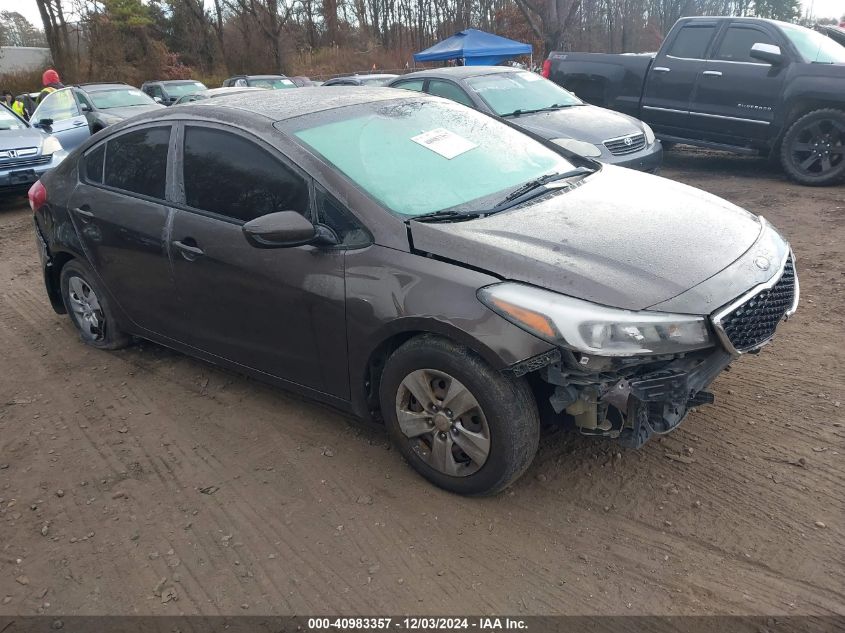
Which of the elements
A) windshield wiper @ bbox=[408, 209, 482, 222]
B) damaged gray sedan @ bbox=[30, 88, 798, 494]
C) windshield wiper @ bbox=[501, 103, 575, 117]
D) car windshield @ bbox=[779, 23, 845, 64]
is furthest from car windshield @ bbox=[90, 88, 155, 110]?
windshield wiper @ bbox=[408, 209, 482, 222]

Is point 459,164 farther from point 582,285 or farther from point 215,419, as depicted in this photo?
point 215,419

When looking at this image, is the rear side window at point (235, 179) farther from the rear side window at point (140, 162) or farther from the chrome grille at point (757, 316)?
the chrome grille at point (757, 316)

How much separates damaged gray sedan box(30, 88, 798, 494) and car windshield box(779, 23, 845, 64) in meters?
6.00

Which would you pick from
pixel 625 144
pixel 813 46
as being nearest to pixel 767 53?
pixel 813 46

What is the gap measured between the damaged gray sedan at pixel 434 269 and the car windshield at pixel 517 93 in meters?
4.05

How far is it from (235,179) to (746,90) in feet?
24.3

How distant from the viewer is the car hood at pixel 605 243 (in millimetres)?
2662

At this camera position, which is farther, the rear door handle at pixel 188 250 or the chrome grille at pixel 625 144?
the chrome grille at pixel 625 144

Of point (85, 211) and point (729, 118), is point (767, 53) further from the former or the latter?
point (85, 211)

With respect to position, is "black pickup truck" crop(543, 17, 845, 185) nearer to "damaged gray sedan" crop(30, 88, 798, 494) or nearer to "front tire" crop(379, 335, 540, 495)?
"damaged gray sedan" crop(30, 88, 798, 494)

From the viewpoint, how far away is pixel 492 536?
281 centimetres

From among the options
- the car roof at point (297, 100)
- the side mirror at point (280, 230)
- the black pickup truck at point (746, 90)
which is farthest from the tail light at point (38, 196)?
the black pickup truck at point (746, 90)

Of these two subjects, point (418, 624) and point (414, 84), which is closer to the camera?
point (418, 624)

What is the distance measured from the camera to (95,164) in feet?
14.3
